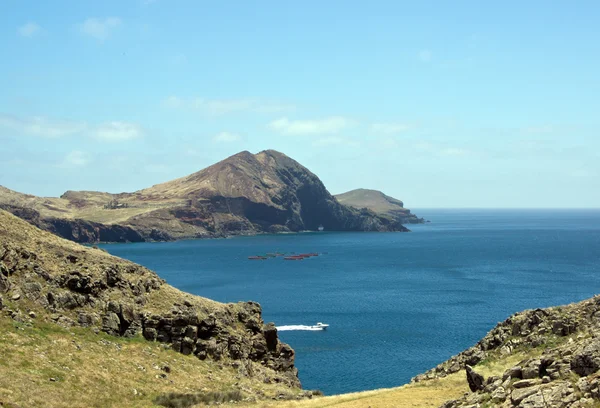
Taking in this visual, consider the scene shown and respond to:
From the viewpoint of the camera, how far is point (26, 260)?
54875 mm

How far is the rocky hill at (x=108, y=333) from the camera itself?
41.1 meters

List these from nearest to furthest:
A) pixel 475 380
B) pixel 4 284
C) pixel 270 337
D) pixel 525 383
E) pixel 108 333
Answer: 1. pixel 525 383
2. pixel 475 380
3. pixel 4 284
4. pixel 108 333
5. pixel 270 337

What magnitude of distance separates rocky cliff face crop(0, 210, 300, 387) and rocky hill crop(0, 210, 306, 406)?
0.11 meters

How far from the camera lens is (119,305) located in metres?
54.6

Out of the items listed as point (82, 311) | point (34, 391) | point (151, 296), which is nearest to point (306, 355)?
point (151, 296)

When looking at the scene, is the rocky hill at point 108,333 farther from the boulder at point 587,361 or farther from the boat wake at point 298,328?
the boat wake at point 298,328

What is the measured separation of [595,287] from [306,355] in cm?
11860

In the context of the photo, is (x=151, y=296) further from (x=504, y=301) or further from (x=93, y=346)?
(x=504, y=301)

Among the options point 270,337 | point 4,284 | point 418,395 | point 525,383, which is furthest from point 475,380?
point 4,284

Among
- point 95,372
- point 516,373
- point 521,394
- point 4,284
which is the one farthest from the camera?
point 4,284

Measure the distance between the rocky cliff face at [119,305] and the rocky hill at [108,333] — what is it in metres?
0.11

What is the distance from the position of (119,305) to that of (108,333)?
3.50m

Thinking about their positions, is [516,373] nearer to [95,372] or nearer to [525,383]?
[525,383]

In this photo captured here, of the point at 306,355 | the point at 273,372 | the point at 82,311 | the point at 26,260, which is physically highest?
the point at 26,260
